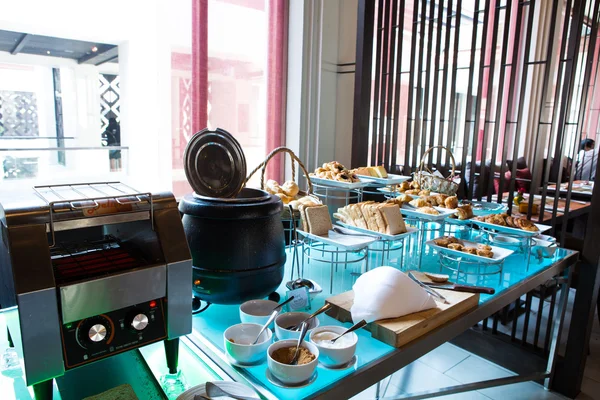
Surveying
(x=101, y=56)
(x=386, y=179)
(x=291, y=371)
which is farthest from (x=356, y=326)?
(x=101, y=56)

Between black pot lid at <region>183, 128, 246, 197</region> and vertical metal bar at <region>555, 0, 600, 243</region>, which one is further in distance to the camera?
vertical metal bar at <region>555, 0, 600, 243</region>

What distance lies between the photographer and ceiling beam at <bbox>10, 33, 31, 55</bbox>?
3.89 metres

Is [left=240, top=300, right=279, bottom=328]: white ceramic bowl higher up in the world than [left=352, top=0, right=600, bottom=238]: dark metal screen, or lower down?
lower down

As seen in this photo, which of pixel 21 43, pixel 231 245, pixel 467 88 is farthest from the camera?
pixel 21 43

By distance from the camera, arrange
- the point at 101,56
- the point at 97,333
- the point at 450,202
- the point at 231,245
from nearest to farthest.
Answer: the point at 97,333
the point at 231,245
the point at 450,202
the point at 101,56

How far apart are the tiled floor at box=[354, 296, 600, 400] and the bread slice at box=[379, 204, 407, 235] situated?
0.90m

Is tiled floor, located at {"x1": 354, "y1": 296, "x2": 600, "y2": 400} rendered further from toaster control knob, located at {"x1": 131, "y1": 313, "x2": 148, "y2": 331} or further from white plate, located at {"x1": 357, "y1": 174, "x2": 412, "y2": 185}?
toaster control knob, located at {"x1": 131, "y1": 313, "x2": 148, "y2": 331}

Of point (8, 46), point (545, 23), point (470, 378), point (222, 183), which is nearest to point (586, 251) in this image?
point (470, 378)

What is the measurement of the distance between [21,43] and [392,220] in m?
4.37

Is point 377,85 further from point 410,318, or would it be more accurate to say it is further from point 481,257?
point 410,318

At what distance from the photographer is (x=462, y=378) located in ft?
6.75

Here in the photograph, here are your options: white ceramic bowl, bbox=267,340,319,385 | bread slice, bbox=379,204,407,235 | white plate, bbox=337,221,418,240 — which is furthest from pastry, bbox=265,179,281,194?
white ceramic bowl, bbox=267,340,319,385

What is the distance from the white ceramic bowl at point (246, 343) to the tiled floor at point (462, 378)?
1172mm

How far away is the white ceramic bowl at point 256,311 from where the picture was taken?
0.91 meters
